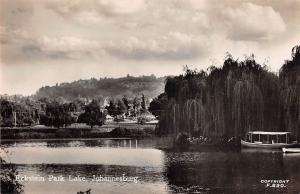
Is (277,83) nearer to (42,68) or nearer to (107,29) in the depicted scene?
(107,29)

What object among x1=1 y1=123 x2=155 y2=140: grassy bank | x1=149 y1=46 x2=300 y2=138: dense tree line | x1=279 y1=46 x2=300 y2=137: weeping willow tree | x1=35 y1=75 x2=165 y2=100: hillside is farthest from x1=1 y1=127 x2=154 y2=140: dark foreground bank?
x1=279 y1=46 x2=300 y2=137: weeping willow tree

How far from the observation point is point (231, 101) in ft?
18.7

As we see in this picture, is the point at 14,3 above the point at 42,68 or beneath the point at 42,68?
above

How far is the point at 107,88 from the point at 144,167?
0.77 m

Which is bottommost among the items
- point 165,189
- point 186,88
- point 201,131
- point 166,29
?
point 165,189

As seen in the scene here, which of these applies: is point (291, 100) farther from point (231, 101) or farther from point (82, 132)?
point (82, 132)

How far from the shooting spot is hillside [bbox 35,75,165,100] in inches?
218

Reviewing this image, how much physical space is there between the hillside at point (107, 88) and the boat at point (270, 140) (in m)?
0.91

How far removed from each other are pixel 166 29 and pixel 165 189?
4.53 ft

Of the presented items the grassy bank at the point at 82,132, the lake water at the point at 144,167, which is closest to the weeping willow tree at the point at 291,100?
the lake water at the point at 144,167

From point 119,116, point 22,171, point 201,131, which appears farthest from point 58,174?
point 201,131

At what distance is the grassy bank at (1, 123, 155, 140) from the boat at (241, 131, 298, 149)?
889mm

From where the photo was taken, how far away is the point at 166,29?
17.8 ft

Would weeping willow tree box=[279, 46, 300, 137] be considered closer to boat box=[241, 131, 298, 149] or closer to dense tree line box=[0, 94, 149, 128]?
boat box=[241, 131, 298, 149]
